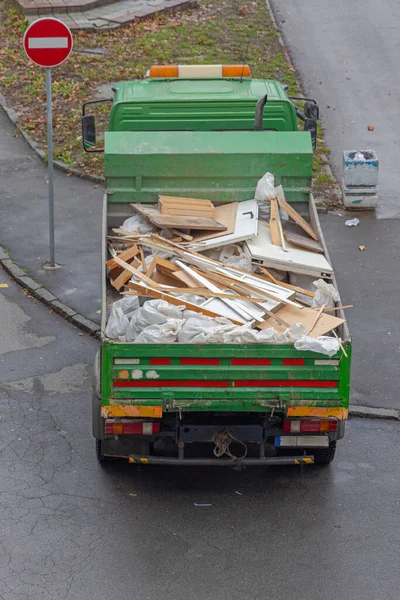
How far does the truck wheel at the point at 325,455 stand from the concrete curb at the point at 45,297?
3.23 meters

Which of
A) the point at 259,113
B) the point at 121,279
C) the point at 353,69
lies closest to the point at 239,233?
the point at 121,279

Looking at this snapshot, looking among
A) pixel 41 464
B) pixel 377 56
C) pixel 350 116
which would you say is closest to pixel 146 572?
pixel 41 464

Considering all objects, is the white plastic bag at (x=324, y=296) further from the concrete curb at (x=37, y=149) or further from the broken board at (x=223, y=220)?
the concrete curb at (x=37, y=149)

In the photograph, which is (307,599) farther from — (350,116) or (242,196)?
(350,116)

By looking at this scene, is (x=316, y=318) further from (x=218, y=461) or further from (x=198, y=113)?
(x=198, y=113)

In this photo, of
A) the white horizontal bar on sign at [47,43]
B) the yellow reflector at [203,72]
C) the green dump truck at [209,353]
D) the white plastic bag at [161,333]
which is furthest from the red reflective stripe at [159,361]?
the white horizontal bar on sign at [47,43]

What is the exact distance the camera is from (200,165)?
30.5ft

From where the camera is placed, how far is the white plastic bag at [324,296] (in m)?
7.86

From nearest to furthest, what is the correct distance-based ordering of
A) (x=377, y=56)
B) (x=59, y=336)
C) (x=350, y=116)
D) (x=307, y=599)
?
Answer: (x=307, y=599)
(x=59, y=336)
(x=350, y=116)
(x=377, y=56)

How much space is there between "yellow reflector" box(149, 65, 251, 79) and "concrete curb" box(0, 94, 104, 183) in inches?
147

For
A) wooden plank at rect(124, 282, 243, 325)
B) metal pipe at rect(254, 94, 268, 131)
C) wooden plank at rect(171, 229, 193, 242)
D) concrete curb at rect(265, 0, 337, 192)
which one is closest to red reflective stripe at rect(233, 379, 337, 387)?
wooden plank at rect(124, 282, 243, 325)

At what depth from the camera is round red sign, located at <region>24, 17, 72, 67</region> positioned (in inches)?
420

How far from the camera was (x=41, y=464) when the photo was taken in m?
8.12

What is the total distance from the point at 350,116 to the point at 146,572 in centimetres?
1190
